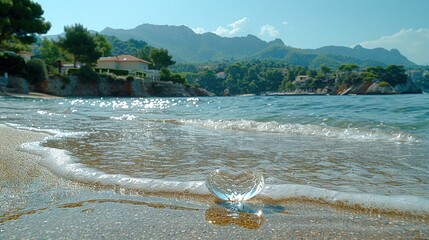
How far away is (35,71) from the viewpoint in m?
39.6

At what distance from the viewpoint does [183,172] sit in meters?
3.63

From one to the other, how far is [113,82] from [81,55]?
6.07m

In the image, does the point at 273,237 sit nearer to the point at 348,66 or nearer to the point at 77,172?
the point at 77,172

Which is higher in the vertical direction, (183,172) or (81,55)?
(81,55)

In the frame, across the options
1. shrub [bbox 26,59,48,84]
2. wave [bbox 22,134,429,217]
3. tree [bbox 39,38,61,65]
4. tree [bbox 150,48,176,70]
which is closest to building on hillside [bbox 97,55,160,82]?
tree [bbox 39,38,61,65]

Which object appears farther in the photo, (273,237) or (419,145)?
(419,145)

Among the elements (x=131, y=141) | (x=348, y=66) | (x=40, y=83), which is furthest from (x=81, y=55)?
(x=348, y=66)

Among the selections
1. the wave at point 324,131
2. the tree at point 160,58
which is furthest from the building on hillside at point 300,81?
the wave at point 324,131

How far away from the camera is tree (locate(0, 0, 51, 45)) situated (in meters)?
34.3

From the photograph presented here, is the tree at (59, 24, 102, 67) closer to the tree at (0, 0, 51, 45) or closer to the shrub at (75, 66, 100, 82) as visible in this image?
the shrub at (75, 66, 100, 82)

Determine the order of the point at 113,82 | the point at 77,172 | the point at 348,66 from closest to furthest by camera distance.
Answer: the point at 77,172 < the point at 113,82 < the point at 348,66

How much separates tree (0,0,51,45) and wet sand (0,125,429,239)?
3706 centimetres

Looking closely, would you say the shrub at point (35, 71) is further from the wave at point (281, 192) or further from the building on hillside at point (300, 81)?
the building on hillside at point (300, 81)

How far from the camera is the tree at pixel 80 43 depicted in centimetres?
5056
